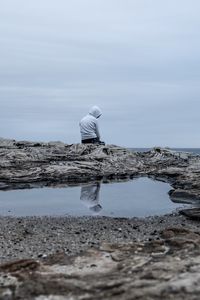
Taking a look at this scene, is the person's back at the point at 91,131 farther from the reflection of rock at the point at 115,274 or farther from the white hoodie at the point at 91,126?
the reflection of rock at the point at 115,274

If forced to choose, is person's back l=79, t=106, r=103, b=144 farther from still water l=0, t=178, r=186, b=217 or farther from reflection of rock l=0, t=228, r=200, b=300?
reflection of rock l=0, t=228, r=200, b=300

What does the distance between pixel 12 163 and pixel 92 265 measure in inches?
522

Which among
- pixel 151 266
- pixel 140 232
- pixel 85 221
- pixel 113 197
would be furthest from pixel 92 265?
pixel 113 197

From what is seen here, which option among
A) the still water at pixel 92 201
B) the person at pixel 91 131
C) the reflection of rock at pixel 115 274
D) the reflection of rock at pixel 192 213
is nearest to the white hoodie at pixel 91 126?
the person at pixel 91 131

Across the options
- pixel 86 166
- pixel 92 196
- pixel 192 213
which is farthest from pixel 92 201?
pixel 86 166

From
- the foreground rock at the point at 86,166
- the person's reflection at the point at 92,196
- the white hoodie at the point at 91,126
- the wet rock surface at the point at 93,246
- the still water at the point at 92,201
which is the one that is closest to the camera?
the wet rock surface at the point at 93,246

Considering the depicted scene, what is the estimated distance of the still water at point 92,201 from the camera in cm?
1223

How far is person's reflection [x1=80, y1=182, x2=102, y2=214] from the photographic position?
502 inches

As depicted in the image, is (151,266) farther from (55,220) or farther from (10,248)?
(55,220)

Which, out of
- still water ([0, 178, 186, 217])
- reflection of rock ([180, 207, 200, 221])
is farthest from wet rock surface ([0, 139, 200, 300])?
still water ([0, 178, 186, 217])

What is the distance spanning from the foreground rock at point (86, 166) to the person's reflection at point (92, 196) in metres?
1.19

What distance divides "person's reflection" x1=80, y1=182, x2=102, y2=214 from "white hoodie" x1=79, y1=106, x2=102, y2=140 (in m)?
5.10

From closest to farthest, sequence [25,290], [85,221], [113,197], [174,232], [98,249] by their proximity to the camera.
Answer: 1. [25,290]
2. [98,249]
3. [174,232]
4. [85,221]
5. [113,197]

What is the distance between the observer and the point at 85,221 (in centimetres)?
1063
